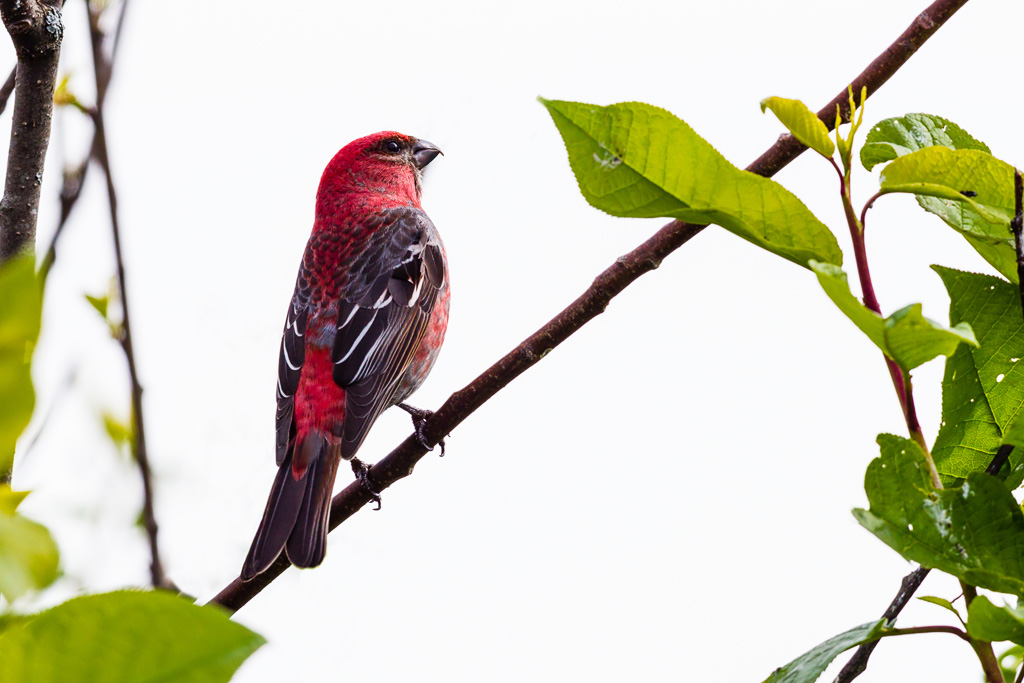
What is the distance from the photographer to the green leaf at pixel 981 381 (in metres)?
1.29

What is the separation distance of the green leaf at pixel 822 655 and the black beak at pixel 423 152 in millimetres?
3988

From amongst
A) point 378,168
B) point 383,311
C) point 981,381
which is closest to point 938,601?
point 981,381

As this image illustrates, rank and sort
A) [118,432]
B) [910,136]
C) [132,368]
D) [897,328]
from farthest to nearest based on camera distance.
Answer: [118,432], [132,368], [910,136], [897,328]

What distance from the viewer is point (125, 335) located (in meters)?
1.53

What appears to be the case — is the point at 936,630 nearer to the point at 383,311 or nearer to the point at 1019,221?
the point at 1019,221

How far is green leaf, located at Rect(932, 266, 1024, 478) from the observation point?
4.25 ft

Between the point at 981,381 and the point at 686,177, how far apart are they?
20.7 inches

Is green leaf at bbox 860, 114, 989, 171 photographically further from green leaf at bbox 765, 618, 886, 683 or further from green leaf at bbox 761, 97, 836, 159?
green leaf at bbox 765, 618, 886, 683

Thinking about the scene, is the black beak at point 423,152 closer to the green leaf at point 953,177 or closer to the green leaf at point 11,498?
the green leaf at point 953,177

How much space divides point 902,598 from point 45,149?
61.8 inches

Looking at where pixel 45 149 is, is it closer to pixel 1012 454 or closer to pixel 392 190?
pixel 1012 454

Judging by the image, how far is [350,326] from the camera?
3.58 m

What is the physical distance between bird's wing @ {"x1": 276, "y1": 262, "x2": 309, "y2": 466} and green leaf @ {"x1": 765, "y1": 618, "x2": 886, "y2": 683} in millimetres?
2211

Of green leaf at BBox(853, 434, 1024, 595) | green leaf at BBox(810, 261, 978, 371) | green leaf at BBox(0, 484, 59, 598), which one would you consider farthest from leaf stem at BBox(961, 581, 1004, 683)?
green leaf at BBox(0, 484, 59, 598)
